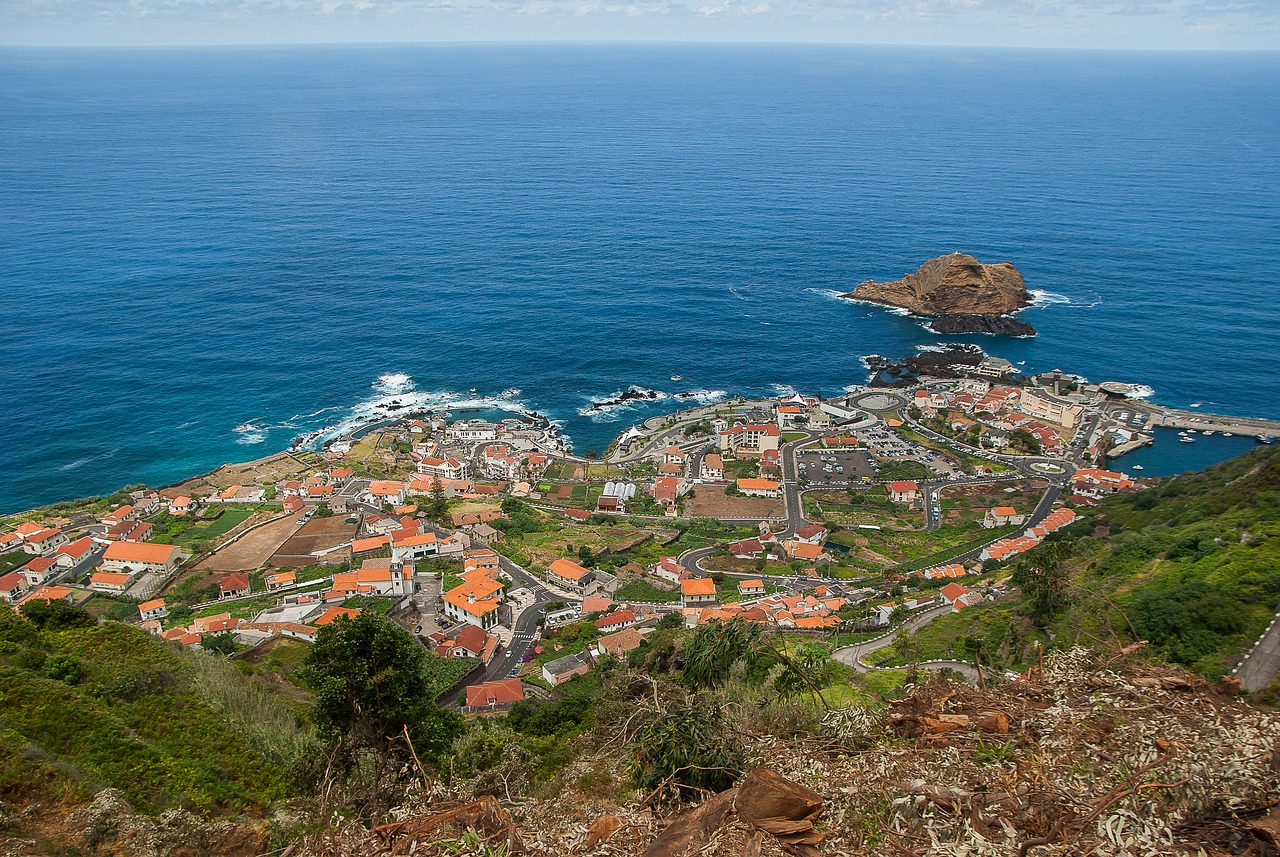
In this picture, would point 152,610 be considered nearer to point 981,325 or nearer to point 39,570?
point 39,570

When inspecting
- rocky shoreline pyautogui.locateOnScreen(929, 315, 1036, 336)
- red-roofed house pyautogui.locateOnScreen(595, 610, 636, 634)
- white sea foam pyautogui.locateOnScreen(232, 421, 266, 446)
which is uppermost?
rocky shoreline pyautogui.locateOnScreen(929, 315, 1036, 336)

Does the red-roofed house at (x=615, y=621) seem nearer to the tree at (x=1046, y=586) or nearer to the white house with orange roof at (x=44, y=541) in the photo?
the tree at (x=1046, y=586)

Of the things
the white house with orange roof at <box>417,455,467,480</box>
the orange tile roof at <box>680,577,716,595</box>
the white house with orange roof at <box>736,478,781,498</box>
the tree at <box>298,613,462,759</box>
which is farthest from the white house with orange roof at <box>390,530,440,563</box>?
the tree at <box>298,613,462,759</box>

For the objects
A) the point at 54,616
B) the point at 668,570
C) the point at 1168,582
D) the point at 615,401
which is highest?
the point at 54,616

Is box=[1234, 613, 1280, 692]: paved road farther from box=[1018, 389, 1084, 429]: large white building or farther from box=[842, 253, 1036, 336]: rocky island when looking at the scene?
box=[842, 253, 1036, 336]: rocky island

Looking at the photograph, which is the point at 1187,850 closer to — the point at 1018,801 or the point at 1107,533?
the point at 1018,801

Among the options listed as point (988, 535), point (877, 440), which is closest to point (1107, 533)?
point (988, 535)

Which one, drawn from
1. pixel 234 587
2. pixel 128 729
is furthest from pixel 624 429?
pixel 128 729
